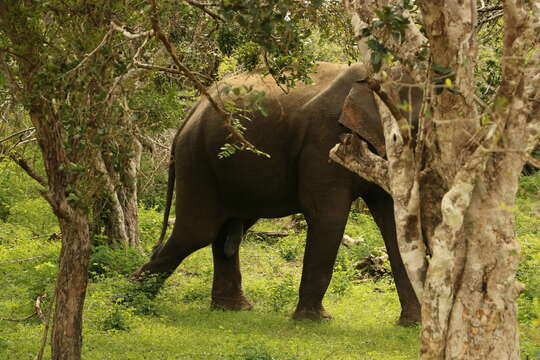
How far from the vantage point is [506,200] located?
596 cm

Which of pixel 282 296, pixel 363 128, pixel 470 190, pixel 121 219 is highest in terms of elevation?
pixel 363 128

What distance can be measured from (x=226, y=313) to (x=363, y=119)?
2851mm

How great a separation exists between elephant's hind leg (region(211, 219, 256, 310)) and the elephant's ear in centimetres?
233

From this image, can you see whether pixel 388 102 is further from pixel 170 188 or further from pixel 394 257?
pixel 170 188

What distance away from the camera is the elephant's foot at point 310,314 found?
10156mm

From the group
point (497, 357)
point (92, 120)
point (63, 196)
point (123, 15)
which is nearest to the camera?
point (497, 357)

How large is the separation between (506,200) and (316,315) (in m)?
4.55

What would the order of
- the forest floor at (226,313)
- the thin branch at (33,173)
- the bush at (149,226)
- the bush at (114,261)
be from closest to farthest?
the thin branch at (33,173) → the forest floor at (226,313) → the bush at (114,261) → the bush at (149,226)

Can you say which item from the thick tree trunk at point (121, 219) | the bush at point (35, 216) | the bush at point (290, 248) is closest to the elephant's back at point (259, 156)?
the thick tree trunk at point (121, 219)

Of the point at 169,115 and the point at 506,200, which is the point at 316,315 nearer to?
the point at 169,115

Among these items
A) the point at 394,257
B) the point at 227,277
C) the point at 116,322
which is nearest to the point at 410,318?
the point at 394,257

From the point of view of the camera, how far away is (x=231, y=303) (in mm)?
11117

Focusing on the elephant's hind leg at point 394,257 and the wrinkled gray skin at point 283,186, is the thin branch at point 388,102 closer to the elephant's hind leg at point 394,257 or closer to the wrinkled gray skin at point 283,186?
the wrinkled gray skin at point 283,186

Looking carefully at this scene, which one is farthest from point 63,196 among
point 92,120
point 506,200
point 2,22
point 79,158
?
point 506,200
